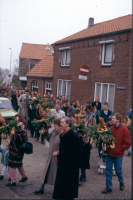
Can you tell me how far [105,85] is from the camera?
627 inches

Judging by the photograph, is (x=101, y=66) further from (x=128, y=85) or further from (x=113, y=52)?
(x=128, y=85)

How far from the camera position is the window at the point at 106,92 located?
15.3 m

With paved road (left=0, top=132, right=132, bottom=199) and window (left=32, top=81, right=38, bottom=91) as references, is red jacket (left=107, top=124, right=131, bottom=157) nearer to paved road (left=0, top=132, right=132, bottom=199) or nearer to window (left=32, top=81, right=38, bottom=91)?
paved road (left=0, top=132, right=132, bottom=199)

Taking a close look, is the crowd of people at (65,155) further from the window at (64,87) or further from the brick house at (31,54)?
the brick house at (31,54)

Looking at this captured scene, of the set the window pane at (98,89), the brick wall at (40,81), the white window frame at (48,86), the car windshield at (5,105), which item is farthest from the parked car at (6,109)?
the white window frame at (48,86)

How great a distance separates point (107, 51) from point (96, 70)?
5.02 feet

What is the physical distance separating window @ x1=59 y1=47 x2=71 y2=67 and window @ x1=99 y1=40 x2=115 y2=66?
14.8 ft

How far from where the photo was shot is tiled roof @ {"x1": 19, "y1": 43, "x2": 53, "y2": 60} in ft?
148

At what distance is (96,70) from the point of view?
16594 millimetres

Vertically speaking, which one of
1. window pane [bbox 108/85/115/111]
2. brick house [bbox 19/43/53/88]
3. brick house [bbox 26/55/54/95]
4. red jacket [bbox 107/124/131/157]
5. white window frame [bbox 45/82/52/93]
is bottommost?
red jacket [bbox 107/124/131/157]

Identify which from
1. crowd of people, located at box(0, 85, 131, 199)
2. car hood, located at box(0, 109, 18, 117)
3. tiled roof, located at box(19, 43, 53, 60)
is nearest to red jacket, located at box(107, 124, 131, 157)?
crowd of people, located at box(0, 85, 131, 199)

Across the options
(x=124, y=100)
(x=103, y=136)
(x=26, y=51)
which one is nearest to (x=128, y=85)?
(x=124, y=100)

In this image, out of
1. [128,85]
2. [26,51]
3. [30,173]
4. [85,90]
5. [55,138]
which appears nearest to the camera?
[55,138]

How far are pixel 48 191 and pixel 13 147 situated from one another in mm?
1309
